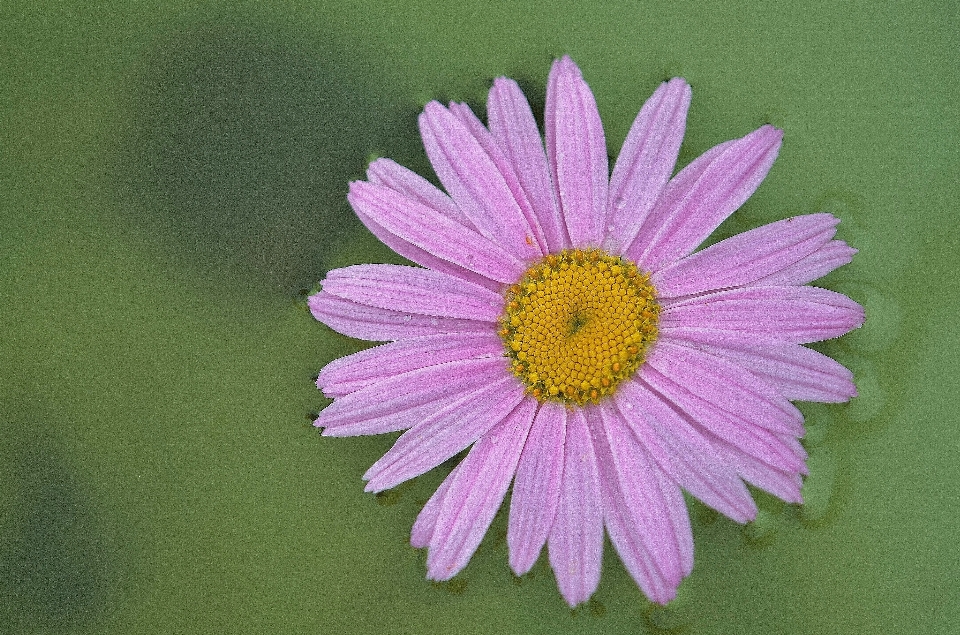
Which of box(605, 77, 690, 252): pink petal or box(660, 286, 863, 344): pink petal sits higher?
box(605, 77, 690, 252): pink petal

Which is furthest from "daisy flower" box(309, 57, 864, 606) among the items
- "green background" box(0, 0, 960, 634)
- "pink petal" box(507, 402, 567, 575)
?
"green background" box(0, 0, 960, 634)

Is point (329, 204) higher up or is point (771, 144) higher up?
point (329, 204)

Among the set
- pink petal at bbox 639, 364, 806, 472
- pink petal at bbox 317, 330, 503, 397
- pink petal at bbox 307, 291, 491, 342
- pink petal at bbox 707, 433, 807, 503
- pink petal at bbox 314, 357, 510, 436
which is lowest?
pink petal at bbox 707, 433, 807, 503

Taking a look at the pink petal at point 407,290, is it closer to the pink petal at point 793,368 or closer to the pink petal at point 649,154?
the pink petal at point 649,154

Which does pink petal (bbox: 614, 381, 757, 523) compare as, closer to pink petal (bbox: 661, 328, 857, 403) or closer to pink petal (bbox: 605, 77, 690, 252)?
pink petal (bbox: 661, 328, 857, 403)

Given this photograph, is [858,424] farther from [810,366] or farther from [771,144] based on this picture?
[771,144]

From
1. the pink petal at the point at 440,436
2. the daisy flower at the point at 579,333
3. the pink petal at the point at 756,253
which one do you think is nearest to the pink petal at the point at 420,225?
the daisy flower at the point at 579,333

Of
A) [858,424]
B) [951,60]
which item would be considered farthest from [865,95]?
[858,424]
